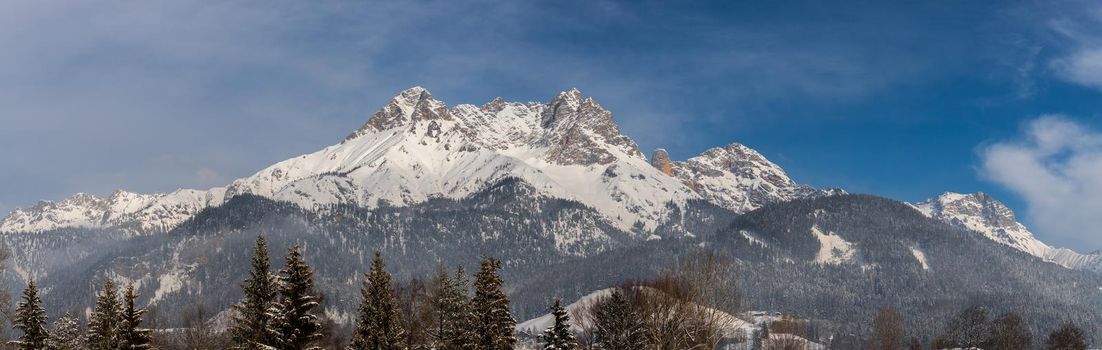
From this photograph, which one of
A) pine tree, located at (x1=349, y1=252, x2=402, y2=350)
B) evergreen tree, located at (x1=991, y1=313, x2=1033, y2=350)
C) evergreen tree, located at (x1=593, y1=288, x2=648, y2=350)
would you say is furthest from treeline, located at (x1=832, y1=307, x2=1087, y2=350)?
pine tree, located at (x1=349, y1=252, x2=402, y2=350)

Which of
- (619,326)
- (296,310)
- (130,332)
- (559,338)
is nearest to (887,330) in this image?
(619,326)

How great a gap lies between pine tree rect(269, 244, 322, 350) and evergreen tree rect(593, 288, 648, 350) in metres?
28.2

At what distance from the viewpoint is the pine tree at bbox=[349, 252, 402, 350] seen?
154 ft

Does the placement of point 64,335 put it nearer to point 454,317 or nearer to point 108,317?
point 108,317

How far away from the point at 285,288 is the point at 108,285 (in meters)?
10.0

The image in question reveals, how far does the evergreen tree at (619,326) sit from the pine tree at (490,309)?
7864mm

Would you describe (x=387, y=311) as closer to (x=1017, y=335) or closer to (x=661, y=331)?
(x=661, y=331)

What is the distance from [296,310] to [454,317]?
20.6 m

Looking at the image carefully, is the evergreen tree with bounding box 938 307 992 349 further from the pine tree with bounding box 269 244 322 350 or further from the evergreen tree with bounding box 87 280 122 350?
the evergreen tree with bounding box 87 280 122 350

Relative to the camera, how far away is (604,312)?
7094cm

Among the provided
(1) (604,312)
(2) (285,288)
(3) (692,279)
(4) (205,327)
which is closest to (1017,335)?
(1) (604,312)

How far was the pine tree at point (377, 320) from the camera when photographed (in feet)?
154

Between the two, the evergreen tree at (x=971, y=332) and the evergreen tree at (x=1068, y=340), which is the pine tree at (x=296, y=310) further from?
the evergreen tree at (x=1068, y=340)

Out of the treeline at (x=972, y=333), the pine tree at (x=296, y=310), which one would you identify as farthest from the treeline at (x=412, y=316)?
the treeline at (x=972, y=333)
